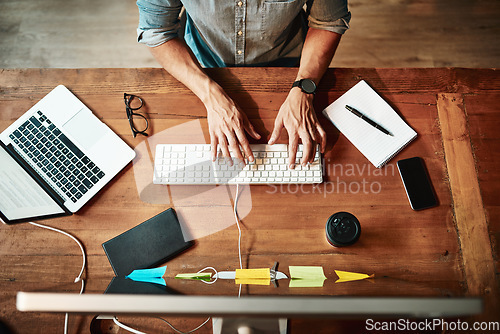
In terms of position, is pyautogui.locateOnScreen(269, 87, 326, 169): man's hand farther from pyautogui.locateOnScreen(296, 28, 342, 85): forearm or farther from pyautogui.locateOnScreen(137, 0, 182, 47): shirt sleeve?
pyautogui.locateOnScreen(137, 0, 182, 47): shirt sleeve

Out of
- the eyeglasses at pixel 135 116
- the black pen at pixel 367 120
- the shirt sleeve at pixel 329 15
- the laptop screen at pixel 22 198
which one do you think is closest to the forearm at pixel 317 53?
the shirt sleeve at pixel 329 15

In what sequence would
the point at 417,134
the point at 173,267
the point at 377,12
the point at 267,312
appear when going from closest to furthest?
1. the point at 267,312
2. the point at 173,267
3. the point at 417,134
4. the point at 377,12

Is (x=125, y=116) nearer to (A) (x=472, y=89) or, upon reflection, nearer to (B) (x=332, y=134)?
(B) (x=332, y=134)

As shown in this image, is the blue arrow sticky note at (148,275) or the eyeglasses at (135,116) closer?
the blue arrow sticky note at (148,275)

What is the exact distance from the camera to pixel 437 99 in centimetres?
105

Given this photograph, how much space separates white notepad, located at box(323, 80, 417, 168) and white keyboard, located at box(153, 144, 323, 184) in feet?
0.44

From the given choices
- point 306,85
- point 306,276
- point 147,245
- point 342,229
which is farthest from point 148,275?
point 306,85

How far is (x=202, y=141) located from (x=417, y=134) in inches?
25.4

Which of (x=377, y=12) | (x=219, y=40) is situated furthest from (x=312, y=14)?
(x=377, y=12)

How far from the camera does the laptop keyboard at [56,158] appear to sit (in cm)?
97

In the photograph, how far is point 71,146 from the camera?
3.28 ft

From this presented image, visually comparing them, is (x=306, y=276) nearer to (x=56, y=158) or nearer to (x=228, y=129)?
(x=228, y=129)

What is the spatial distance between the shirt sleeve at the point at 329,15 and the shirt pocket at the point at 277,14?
0.16 feet

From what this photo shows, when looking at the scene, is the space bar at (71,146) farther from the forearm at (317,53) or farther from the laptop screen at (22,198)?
the forearm at (317,53)
